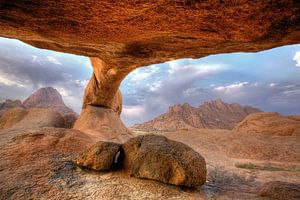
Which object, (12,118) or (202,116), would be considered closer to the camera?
(12,118)

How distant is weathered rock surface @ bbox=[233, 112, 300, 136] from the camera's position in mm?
18750

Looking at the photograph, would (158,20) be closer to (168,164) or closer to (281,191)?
(168,164)

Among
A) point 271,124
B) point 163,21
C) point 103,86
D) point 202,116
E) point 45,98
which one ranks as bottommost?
point 271,124

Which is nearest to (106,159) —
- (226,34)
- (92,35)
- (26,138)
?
(26,138)

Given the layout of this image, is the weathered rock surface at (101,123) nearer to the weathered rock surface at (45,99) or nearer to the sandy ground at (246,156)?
the sandy ground at (246,156)

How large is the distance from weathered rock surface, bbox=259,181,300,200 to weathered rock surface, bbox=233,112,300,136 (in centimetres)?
1326

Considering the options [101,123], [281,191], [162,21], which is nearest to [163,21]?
[162,21]

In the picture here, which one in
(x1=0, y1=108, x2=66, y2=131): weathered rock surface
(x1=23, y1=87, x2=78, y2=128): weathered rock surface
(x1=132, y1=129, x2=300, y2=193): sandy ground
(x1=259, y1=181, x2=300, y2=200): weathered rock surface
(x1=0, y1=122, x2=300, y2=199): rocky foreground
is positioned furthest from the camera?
(x1=23, y1=87, x2=78, y2=128): weathered rock surface

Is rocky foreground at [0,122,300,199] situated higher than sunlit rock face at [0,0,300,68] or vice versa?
sunlit rock face at [0,0,300,68]

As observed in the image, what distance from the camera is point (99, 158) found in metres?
7.65

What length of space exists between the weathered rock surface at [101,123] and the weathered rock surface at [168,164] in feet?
22.5

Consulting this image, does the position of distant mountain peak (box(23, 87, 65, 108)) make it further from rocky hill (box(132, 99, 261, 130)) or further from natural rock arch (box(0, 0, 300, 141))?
natural rock arch (box(0, 0, 300, 141))

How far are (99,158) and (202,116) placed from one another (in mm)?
43223

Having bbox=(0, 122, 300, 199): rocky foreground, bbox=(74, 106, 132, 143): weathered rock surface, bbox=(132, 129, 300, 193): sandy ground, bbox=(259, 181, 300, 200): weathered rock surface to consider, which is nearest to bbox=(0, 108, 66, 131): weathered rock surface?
bbox=(74, 106, 132, 143): weathered rock surface
